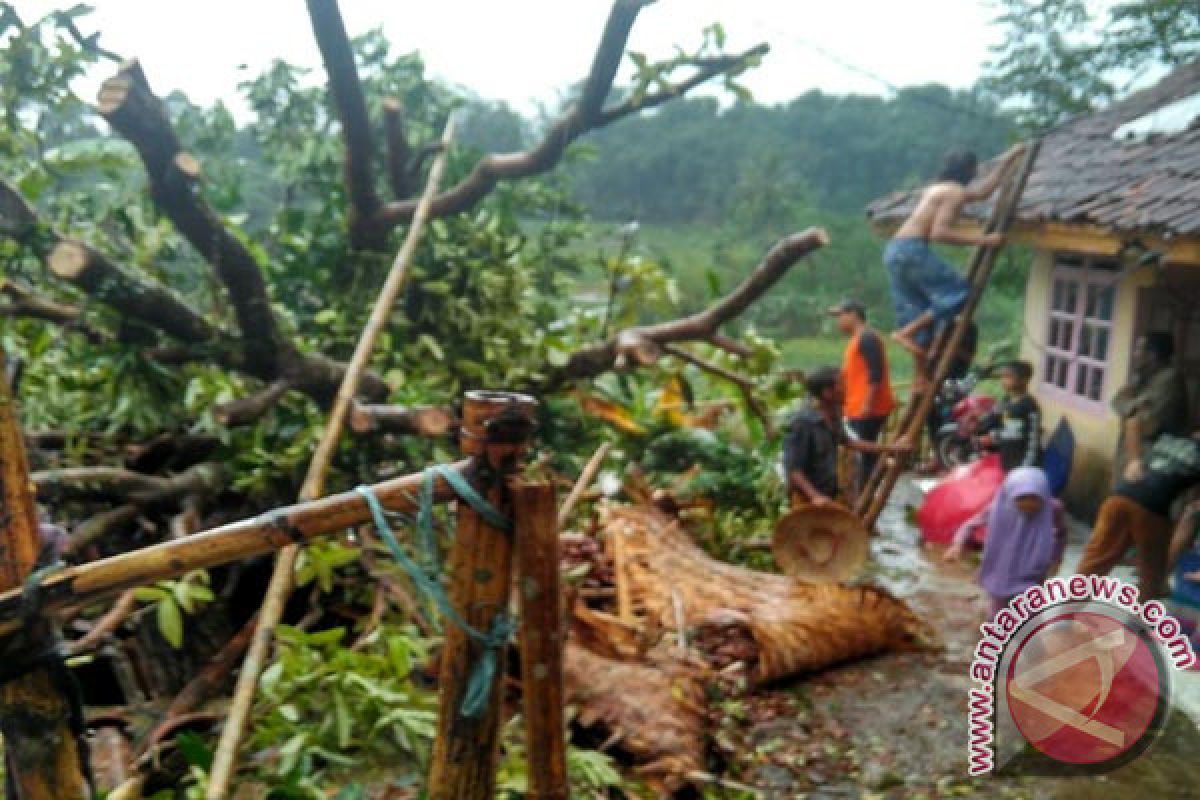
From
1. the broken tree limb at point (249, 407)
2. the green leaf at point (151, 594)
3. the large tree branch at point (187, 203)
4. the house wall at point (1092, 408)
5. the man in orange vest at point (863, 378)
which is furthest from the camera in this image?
the house wall at point (1092, 408)

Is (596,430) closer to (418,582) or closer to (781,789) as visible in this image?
(781,789)

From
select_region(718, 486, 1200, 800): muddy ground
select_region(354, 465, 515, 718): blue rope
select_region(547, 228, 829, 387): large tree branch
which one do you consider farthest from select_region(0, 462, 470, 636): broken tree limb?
select_region(547, 228, 829, 387): large tree branch

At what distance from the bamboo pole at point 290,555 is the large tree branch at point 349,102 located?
1.07 ft

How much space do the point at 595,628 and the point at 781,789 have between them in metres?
1.09

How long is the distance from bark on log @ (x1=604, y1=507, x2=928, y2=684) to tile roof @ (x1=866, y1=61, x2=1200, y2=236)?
244 centimetres

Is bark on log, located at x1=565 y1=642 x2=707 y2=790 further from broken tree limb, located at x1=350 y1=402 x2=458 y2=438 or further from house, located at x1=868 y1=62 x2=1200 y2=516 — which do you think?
house, located at x1=868 y1=62 x2=1200 y2=516

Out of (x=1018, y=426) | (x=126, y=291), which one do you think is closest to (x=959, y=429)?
(x=1018, y=426)

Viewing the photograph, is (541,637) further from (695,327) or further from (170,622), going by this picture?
(695,327)

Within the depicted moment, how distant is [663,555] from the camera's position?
5484mm

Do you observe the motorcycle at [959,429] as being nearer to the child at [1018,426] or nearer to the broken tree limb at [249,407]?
the child at [1018,426]

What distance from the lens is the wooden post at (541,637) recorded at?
7.22 feet

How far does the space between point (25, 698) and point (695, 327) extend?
357 centimetres

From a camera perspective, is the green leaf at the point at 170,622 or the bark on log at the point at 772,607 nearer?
the green leaf at the point at 170,622

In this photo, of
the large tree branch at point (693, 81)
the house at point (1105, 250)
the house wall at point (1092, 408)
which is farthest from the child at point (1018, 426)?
the large tree branch at point (693, 81)
